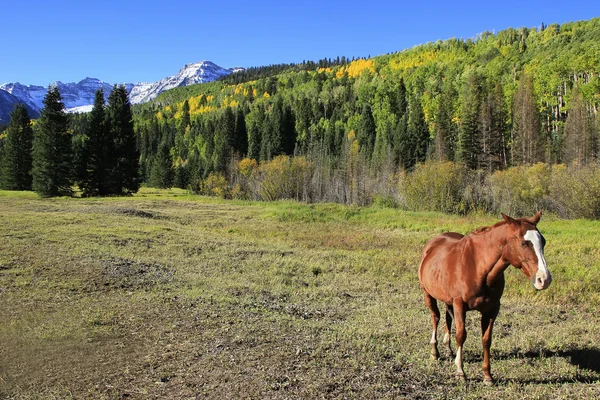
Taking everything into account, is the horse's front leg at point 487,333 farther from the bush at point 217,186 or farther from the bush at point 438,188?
the bush at point 217,186

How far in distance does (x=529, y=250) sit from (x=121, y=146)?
190ft

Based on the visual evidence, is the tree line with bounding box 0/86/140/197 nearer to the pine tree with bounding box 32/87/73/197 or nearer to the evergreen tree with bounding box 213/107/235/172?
the pine tree with bounding box 32/87/73/197

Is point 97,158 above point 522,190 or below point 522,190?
above

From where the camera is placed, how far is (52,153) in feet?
157

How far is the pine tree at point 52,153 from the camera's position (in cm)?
4688

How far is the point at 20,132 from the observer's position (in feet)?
188

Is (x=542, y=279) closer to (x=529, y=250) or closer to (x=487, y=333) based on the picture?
(x=529, y=250)

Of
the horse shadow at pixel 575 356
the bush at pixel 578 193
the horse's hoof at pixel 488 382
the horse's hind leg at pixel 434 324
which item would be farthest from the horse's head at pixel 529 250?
the bush at pixel 578 193

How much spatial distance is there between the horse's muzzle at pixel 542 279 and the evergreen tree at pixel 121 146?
56025 millimetres

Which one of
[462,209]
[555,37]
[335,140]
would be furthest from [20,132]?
[555,37]

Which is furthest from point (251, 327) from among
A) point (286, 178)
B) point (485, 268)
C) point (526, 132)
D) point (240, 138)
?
point (240, 138)

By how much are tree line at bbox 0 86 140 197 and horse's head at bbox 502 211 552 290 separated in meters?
52.0

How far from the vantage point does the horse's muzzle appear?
4.22 meters

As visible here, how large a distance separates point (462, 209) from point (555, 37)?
353ft
